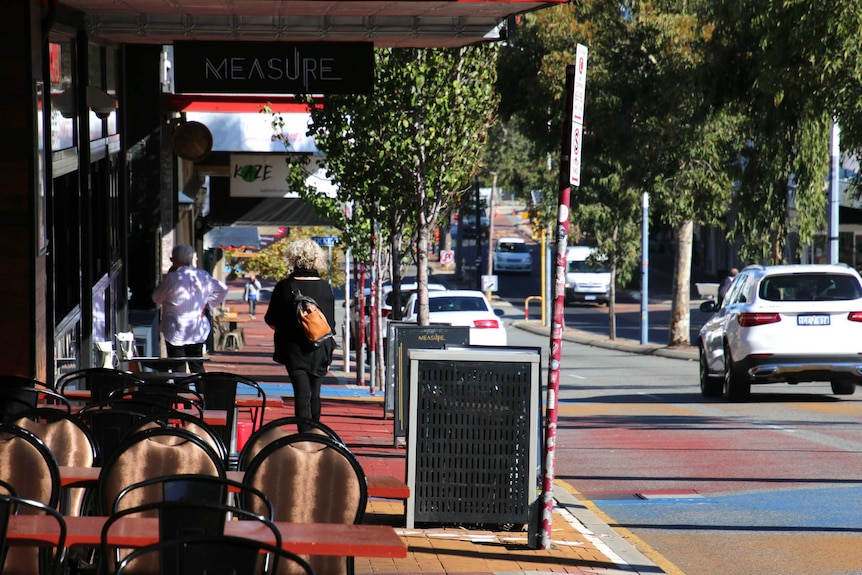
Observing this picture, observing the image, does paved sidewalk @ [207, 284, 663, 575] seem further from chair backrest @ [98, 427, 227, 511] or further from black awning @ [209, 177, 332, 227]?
black awning @ [209, 177, 332, 227]

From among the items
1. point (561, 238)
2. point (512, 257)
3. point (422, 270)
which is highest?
point (561, 238)

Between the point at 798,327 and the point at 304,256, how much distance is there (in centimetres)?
916

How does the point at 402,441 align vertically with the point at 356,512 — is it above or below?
below

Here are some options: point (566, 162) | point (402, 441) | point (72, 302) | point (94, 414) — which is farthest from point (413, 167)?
point (94, 414)

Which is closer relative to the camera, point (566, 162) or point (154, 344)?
point (566, 162)

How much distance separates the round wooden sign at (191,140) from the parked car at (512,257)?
5693 cm

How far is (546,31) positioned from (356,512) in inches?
1065

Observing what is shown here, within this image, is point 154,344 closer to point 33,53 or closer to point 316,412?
point 316,412

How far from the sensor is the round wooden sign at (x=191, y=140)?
1845 cm

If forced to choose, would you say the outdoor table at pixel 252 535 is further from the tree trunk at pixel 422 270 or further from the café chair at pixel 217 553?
the tree trunk at pixel 422 270

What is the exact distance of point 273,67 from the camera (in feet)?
35.7

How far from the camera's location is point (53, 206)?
1059 cm

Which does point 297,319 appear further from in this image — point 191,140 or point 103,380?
point 191,140

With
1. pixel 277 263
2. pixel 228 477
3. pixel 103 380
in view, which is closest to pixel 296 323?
pixel 103 380
